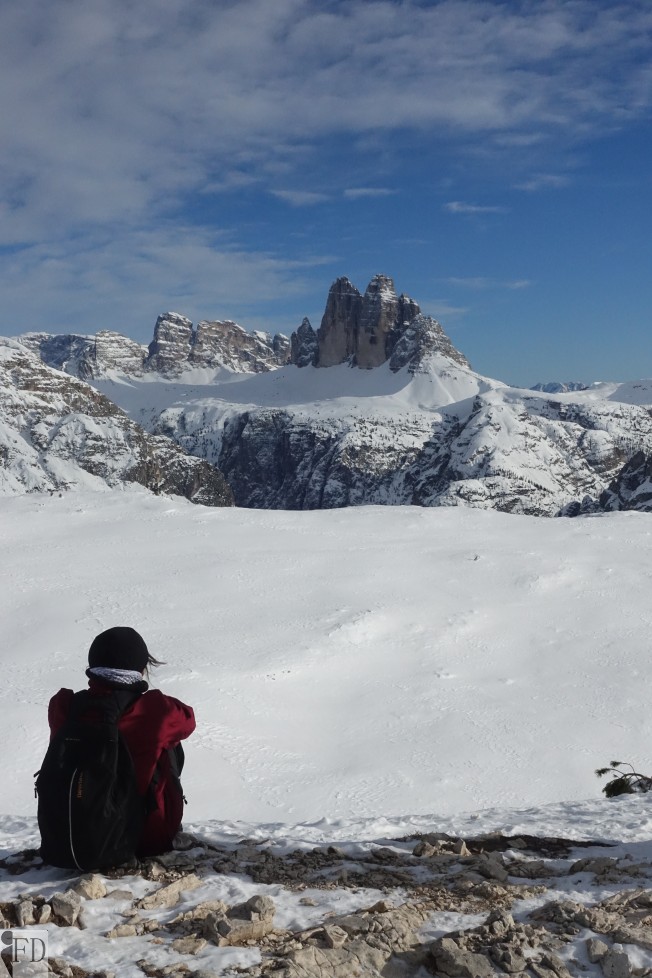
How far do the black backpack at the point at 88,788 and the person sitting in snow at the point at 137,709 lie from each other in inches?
2.0

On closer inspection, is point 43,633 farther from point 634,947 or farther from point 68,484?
point 68,484

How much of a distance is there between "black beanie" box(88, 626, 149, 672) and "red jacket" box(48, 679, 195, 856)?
17 cm

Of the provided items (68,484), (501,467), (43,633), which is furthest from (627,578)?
(501,467)

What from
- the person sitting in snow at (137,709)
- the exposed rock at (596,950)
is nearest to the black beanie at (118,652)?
the person sitting in snow at (137,709)

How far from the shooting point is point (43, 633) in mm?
18969

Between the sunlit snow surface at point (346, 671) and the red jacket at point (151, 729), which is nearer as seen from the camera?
the red jacket at point (151, 729)

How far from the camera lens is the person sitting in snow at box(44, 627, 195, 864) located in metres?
5.52

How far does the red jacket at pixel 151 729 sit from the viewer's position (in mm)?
5559

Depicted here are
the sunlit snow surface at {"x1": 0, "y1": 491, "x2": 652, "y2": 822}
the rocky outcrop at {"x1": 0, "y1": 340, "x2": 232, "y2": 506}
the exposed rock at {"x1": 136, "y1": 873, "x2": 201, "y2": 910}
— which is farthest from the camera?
the rocky outcrop at {"x1": 0, "y1": 340, "x2": 232, "y2": 506}

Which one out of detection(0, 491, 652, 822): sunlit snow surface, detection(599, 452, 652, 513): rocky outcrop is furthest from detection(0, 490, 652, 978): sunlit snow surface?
detection(599, 452, 652, 513): rocky outcrop

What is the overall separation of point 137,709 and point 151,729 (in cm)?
17

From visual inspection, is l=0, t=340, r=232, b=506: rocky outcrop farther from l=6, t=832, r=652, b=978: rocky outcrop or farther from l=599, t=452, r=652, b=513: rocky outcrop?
l=6, t=832, r=652, b=978: rocky outcrop

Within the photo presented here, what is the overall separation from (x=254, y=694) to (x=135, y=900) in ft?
38.9

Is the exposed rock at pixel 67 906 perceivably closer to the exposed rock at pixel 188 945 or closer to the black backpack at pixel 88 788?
the black backpack at pixel 88 788
